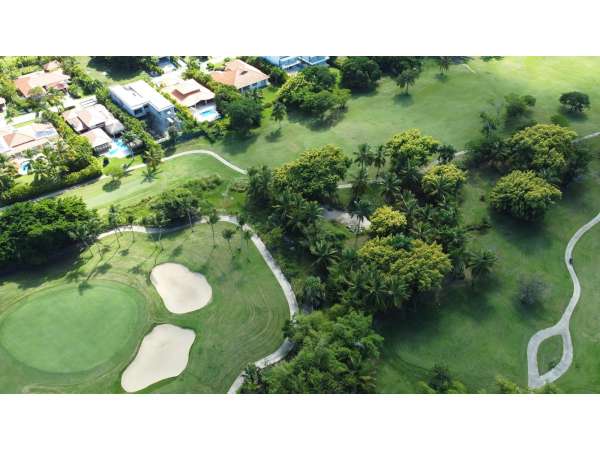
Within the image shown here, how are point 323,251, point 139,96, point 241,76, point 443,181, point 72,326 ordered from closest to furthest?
point 72,326 → point 323,251 → point 443,181 → point 139,96 → point 241,76

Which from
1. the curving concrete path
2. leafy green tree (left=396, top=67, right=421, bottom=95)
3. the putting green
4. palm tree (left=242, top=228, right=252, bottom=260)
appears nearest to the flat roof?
palm tree (left=242, top=228, right=252, bottom=260)

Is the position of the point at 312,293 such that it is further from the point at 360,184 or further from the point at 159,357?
the point at 360,184

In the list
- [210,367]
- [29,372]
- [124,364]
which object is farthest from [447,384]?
[29,372]

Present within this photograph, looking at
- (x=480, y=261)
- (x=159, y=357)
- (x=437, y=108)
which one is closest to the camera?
(x=159, y=357)

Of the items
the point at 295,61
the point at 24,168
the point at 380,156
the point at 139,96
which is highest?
the point at 295,61

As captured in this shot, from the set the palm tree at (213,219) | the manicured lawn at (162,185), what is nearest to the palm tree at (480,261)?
the palm tree at (213,219)

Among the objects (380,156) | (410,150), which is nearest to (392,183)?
(380,156)

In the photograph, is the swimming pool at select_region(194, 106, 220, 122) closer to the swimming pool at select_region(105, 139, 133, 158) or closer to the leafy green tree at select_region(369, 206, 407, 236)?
the swimming pool at select_region(105, 139, 133, 158)
